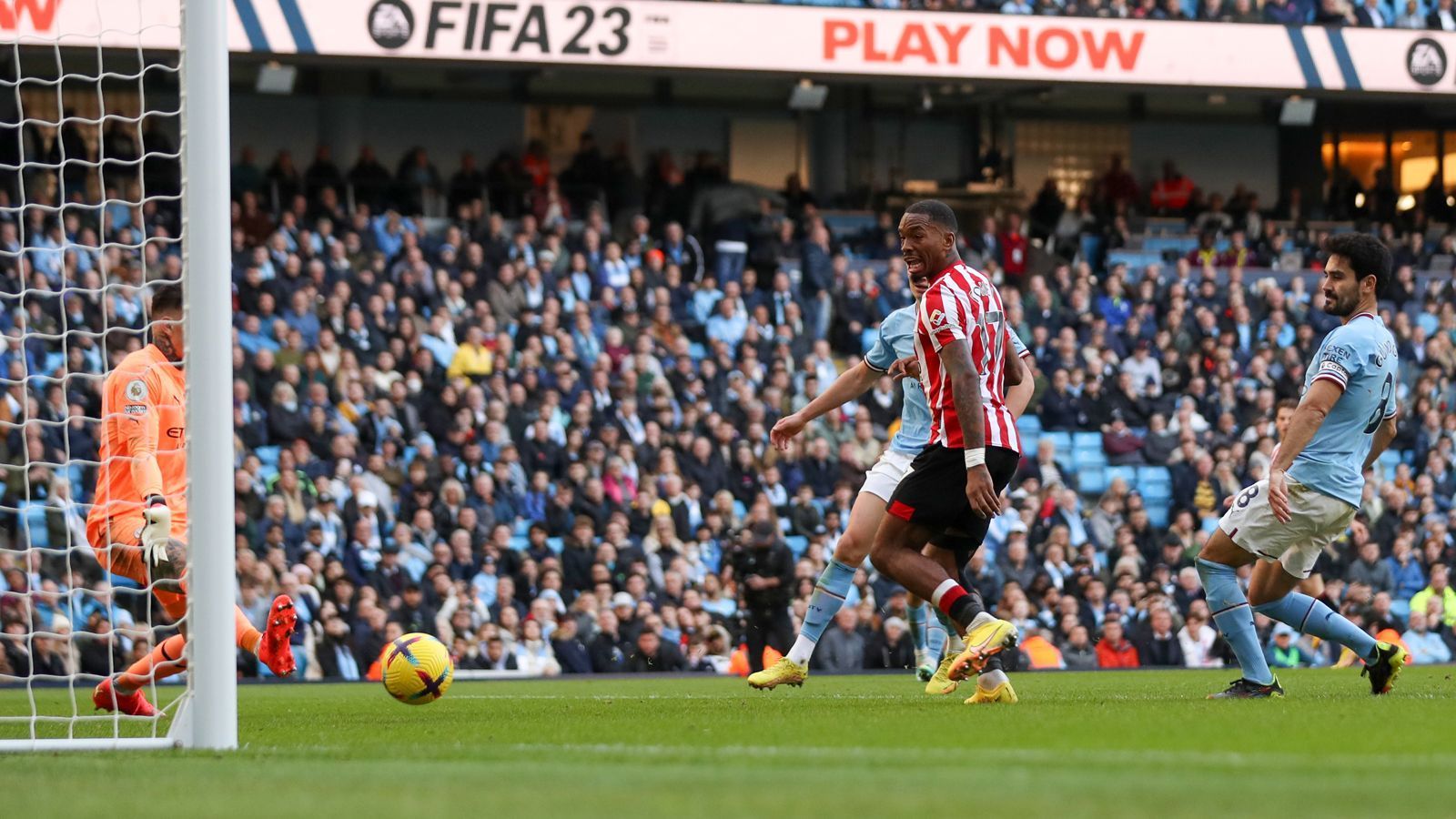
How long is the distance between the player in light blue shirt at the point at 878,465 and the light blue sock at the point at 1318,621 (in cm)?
151

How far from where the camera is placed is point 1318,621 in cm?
912

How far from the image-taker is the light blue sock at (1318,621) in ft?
29.5

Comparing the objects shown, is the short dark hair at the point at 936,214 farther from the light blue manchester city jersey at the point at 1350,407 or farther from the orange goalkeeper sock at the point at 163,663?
the orange goalkeeper sock at the point at 163,663

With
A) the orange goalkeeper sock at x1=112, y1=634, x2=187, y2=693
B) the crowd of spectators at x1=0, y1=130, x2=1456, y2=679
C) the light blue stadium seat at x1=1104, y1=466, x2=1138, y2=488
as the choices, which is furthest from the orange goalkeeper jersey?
the light blue stadium seat at x1=1104, y1=466, x2=1138, y2=488

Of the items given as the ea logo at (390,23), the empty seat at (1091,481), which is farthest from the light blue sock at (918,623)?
the ea logo at (390,23)

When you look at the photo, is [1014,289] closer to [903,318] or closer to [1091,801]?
[903,318]

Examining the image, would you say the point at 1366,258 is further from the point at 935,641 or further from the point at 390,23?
the point at 390,23

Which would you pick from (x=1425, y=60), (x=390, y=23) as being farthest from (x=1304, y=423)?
(x=1425, y=60)

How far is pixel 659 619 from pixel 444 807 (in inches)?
487

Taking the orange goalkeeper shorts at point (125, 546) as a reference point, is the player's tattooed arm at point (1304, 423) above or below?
above

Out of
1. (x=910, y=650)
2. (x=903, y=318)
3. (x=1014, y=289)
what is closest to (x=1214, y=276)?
(x=1014, y=289)

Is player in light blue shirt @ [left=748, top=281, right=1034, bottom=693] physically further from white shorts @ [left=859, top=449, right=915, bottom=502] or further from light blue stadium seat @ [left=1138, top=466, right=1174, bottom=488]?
light blue stadium seat @ [left=1138, top=466, right=1174, bottom=488]

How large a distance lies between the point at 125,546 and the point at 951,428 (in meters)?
3.62

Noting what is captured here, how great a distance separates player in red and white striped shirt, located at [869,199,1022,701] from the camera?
8203 mm
